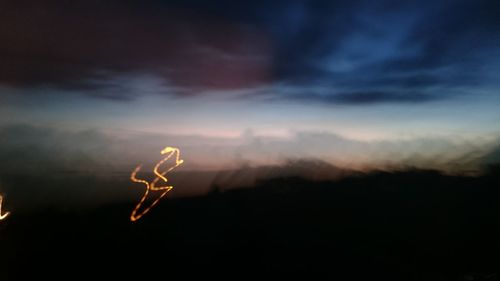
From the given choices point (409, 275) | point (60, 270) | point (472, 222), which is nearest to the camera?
point (60, 270)

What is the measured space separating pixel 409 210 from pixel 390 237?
48.7 feet

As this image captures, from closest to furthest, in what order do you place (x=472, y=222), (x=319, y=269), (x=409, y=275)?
(x=319, y=269) < (x=409, y=275) < (x=472, y=222)

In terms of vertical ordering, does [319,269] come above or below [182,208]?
below

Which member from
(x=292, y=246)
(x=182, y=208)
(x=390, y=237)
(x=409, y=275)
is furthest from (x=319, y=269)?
(x=390, y=237)

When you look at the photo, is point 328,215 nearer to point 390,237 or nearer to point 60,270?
point 390,237

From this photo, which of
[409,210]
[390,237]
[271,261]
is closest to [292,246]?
[271,261]

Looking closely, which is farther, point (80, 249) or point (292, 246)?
point (292, 246)

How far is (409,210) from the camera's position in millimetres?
101125

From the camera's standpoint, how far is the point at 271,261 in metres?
61.2

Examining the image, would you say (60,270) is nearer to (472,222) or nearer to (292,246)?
(292,246)

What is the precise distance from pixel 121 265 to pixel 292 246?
118ft

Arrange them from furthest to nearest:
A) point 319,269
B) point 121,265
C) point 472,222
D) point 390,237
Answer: point 472,222
point 390,237
point 319,269
point 121,265

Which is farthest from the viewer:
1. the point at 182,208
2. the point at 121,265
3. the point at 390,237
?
the point at 390,237

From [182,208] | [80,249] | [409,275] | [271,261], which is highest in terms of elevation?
[182,208]
